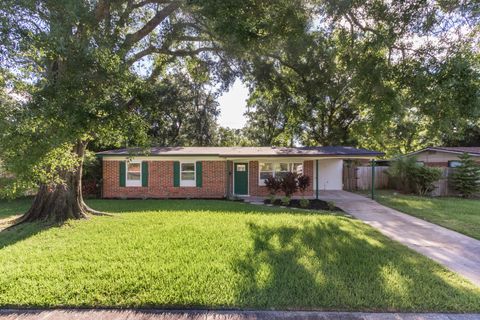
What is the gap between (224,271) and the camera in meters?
4.72

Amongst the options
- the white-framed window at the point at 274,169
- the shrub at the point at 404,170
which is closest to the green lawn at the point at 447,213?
the shrub at the point at 404,170

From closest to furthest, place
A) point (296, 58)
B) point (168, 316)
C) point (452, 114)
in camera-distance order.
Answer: point (168, 316) < point (452, 114) < point (296, 58)

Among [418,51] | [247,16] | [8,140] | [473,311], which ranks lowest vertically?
[473,311]

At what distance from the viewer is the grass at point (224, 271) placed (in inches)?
152

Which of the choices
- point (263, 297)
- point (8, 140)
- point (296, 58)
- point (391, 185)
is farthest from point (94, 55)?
point (391, 185)

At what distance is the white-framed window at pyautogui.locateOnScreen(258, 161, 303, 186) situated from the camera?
630 inches

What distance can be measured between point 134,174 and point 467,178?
18.7m

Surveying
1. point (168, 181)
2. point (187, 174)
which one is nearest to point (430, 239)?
point (187, 174)

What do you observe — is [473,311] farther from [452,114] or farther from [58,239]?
[58,239]

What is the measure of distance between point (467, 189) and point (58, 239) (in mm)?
19521

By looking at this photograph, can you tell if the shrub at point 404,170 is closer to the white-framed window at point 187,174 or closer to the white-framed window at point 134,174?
the white-framed window at point 187,174

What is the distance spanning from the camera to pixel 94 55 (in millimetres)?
5480

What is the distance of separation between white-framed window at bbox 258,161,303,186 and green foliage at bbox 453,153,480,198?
9.01 m

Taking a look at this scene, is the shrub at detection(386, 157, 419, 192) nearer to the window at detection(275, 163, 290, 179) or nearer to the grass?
the window at detection(275, 163, 290, 179)
